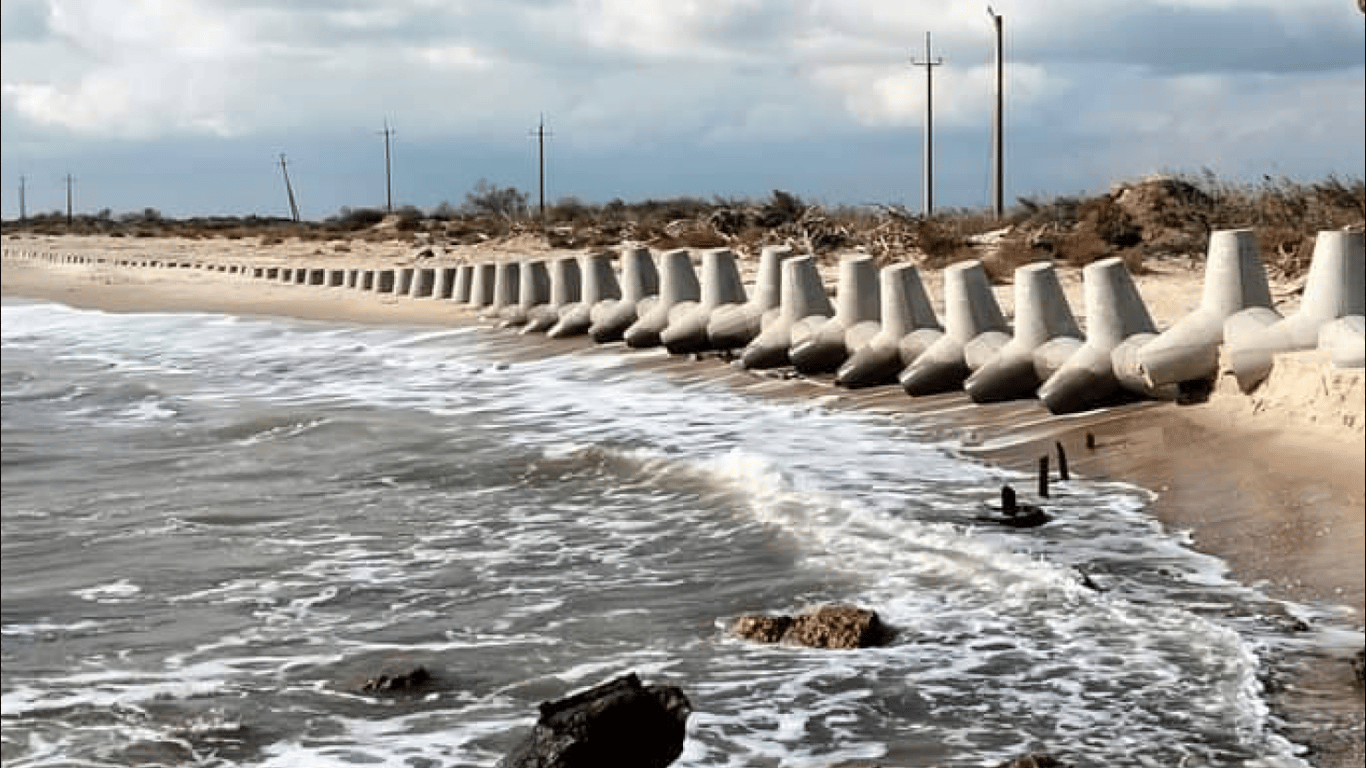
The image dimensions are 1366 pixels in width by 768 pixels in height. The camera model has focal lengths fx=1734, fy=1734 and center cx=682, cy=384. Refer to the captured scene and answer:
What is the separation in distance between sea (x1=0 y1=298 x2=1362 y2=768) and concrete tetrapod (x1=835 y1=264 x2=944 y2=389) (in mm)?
2706

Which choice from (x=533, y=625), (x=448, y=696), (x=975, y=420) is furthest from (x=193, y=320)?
(x=448, y=696)

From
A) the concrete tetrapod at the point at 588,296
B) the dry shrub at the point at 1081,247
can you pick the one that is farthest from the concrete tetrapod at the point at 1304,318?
the dry shrub at the point at 1081,247

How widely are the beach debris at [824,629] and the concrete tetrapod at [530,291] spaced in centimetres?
1218

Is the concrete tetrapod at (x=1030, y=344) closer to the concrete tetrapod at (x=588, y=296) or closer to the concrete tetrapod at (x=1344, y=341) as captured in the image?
the concrete tetrapod at (x=1344, y=341)

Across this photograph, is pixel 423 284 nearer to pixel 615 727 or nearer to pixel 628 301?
pixel 628 301

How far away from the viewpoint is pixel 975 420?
349 inches

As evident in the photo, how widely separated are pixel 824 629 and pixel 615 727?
3075 millimetres

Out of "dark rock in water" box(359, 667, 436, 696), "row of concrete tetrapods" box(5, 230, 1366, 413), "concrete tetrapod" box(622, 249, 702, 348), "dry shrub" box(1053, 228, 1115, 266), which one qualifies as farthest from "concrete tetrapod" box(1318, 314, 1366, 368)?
→ "dry shrub" box(1053, 228, 1115, 266)

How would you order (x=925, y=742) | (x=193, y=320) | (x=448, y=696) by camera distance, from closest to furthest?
(x=925, y=742)
(x=448, y=696)
(x=193, y=320)

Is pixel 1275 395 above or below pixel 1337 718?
above

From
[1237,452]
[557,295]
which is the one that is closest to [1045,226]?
[557,295]

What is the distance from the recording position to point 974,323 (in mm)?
9852

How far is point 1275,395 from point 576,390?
222 inches

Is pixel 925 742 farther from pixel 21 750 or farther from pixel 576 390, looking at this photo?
pixel 576 390
